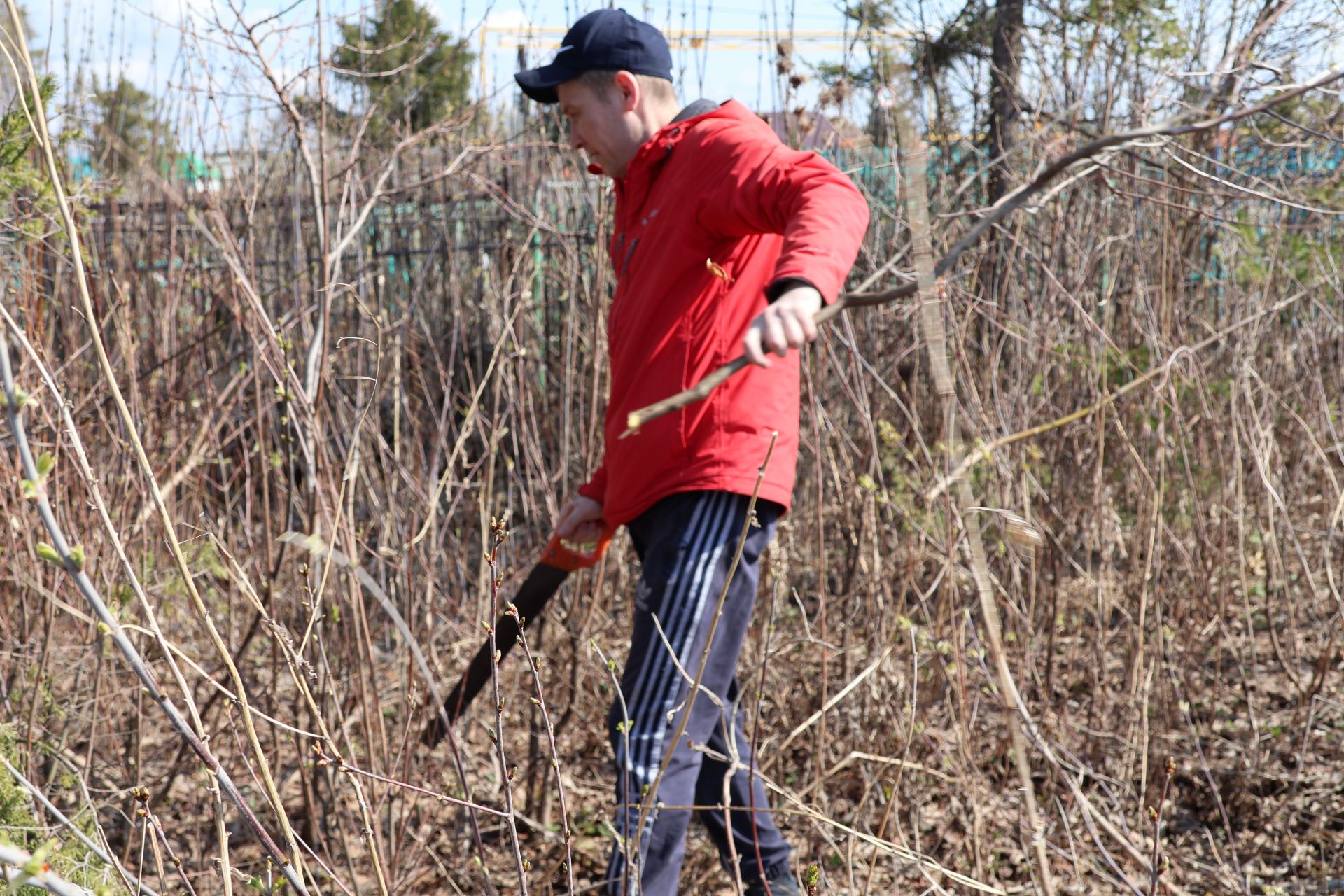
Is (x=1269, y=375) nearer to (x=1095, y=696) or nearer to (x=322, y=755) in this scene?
(x=1095, y=696)

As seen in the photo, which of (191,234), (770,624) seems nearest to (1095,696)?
(770,624)

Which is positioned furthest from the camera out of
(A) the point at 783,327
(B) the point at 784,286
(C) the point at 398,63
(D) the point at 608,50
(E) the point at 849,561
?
(C) the point at 398,63

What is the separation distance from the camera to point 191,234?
4188mm

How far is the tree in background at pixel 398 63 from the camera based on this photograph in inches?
121

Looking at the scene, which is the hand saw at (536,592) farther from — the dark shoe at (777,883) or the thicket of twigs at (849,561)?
the dark shoe at (777,883)

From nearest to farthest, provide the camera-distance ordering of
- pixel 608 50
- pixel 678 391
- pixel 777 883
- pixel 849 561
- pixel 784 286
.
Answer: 1. pixel 784 286
2. pixel 678 391
3. pixel 608 50
4. pixel 777 883
5. pixel 849 561

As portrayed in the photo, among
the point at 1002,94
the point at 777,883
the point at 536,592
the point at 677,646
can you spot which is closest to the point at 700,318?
the point at 677,646

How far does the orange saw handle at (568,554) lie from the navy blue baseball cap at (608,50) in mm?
846

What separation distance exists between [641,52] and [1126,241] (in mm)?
2064

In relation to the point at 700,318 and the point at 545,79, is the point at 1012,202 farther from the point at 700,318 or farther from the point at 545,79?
the point at 545,79

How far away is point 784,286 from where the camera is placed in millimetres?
1318

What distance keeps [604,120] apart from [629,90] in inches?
2.9

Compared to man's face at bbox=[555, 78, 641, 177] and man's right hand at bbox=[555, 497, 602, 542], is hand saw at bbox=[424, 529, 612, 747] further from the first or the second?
man's face at bbox=[555, 78, 641, 177]

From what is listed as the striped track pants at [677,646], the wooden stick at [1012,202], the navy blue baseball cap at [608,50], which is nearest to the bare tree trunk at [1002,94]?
the navy blue baseball cap at [608,50]
